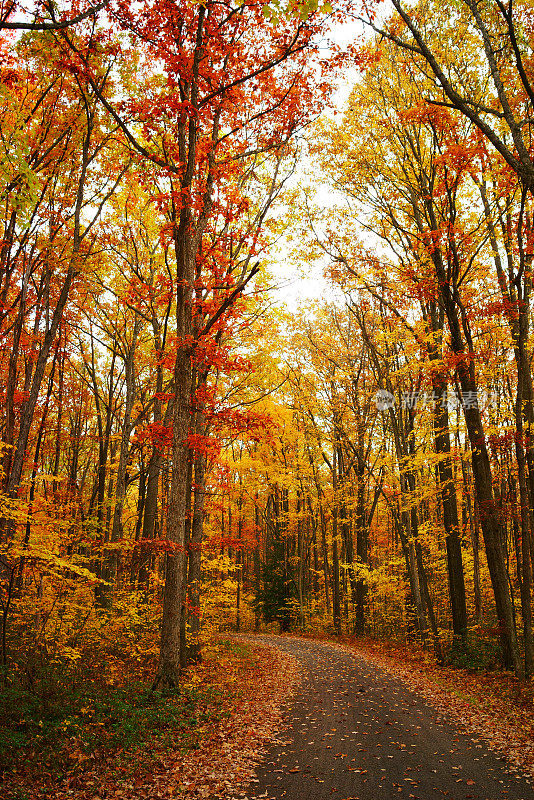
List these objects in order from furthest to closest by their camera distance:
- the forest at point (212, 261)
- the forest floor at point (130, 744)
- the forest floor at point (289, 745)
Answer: the forest at point (212, 261) < the forest floor at point (289, 745) < the forest floor at point (130, 744)

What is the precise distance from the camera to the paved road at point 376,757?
489 centimetres

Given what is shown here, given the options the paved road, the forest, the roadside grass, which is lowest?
the paved road

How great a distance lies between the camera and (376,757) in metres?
5.79

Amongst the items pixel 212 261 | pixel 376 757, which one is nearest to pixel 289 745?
pixel 376 757

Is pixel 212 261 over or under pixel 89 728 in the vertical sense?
over

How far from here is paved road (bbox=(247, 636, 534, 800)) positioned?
4895 mm

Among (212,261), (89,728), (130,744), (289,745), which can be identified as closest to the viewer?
(130,744)

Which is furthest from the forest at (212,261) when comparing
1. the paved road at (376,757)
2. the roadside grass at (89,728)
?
the paved road at (376,757)

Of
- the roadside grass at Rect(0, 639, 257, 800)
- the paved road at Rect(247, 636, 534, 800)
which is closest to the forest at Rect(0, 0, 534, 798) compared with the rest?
the roadside grass at Rect(0, 639, 257, 800)

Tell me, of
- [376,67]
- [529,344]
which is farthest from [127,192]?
[529,344]

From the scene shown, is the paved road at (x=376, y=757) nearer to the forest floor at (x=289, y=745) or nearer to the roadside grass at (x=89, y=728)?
the forest floor at (x=289, y=745)

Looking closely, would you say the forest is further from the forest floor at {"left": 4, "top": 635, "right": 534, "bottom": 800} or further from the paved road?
the paved road

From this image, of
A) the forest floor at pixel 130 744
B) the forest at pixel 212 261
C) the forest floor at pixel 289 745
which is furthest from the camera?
the forest at pixel 212 261

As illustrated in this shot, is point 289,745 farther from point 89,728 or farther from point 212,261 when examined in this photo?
point 212,261
